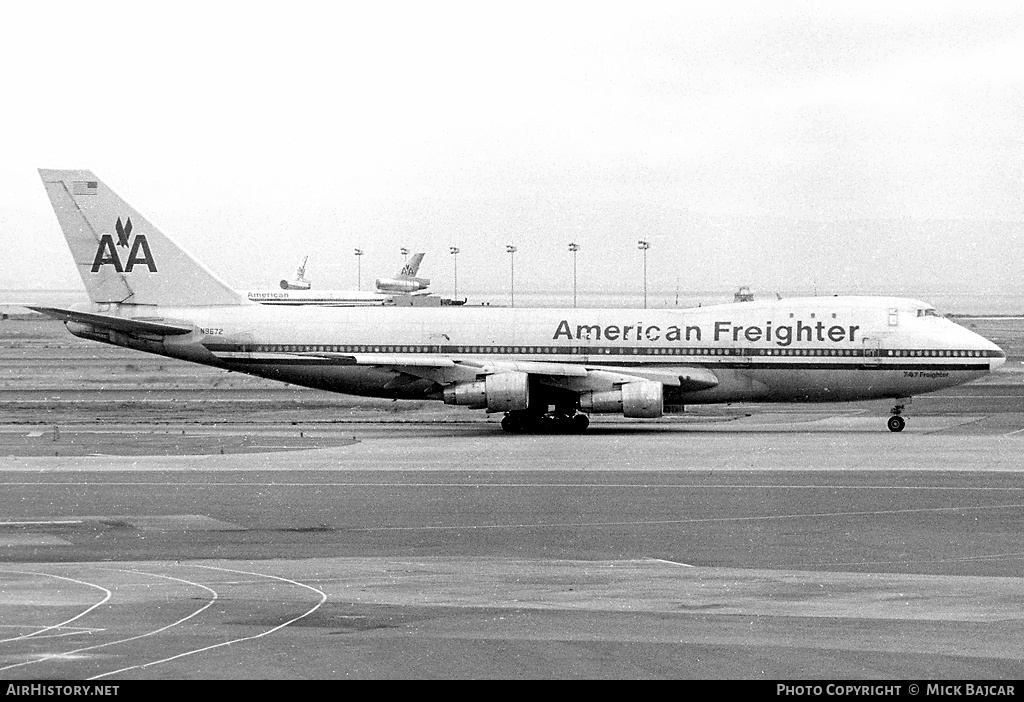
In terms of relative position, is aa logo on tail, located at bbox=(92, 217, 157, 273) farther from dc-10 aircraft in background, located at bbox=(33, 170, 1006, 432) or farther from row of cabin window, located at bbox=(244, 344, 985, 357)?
row of cabin window, located at bbox=(244, 344, 985, 357)

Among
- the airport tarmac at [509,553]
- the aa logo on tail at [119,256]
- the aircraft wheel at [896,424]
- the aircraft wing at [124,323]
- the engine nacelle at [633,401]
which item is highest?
the aa logo on tail at [119,256]

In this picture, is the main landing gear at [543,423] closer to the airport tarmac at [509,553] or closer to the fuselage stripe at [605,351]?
the airport tarmac at [509,553]

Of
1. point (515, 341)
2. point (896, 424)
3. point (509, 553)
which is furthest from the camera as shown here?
point (515, 341)

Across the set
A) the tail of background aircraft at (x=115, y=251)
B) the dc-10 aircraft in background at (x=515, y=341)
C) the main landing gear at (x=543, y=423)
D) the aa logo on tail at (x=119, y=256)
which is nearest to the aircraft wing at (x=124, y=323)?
the dc-10 aircraft in background at (x=515, y=341)

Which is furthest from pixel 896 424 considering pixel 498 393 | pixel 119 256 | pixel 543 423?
pixel 119 256

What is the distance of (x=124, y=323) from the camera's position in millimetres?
42219

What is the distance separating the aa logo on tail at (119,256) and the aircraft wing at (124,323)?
165 cm

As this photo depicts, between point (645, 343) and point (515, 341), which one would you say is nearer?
point (645, 343)

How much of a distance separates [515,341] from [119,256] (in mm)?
13045

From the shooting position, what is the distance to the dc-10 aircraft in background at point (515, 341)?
137ft

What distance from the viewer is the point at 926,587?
17.4 meters

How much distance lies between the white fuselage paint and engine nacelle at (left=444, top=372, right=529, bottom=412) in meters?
1.60

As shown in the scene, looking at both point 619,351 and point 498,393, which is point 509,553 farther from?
point 619,351

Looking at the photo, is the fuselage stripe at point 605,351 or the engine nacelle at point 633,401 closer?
the engine nacelle at point 633,401
